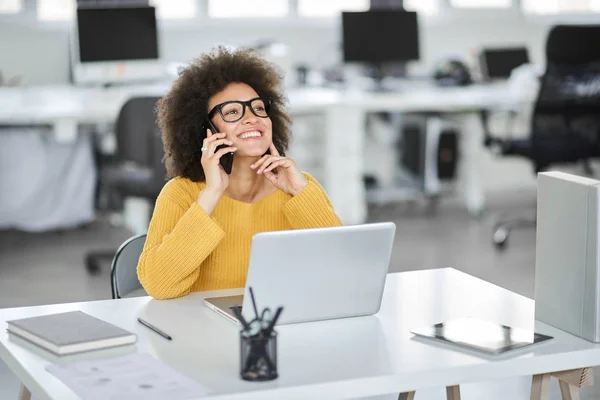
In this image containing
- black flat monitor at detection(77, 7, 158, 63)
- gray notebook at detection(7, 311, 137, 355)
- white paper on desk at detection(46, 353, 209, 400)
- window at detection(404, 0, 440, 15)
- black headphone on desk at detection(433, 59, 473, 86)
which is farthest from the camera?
window at detection(404, 0, 440, 15)

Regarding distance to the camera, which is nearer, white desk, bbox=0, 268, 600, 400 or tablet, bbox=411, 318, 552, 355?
white desk, bbox=0, 268, 600, 400

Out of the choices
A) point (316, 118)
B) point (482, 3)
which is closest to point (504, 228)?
point (316, 118)

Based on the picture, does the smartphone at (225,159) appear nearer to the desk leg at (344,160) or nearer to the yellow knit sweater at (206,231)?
the yellow knit sweater at (206,231)

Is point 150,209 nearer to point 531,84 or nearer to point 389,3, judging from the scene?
point 531,84

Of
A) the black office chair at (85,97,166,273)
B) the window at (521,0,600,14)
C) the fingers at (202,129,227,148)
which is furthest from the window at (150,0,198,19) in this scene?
the fingers at (202,129,227,148)

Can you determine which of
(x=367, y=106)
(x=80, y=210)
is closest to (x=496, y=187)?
(x=367, y=106)

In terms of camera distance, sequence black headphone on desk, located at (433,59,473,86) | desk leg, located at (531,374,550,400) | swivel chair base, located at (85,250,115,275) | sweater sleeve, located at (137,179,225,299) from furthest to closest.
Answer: black headphone on desk, located at (433,59,473,86) → swivel chair base, located at (85,250,115,275) → sweater sleeve, located at (137,179,225,299) → desk leg, located at (531,374,550,400)

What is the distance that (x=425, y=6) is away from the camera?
7453 mm

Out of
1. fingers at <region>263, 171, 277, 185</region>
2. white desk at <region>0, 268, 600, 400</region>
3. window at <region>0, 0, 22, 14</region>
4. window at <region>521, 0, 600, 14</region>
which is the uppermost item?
window at <region>0, 0, 22, 14</region>

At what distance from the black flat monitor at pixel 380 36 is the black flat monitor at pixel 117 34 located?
1190 millimetres

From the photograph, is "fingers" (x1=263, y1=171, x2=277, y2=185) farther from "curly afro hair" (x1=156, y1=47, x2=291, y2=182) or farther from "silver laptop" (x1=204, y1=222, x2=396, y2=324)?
"silver laptop" (x1=204, y1=222, x2=396, y2=324)

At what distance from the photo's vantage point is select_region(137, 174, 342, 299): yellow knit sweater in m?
2.19

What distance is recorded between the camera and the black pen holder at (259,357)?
62.2 inches

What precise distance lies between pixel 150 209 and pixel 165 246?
9.38 ft
